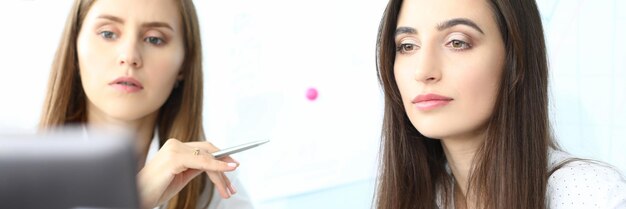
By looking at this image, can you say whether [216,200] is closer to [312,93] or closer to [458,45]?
[312,93]

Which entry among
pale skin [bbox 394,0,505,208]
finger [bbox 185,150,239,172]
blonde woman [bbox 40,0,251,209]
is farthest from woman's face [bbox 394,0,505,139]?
blonde woman [bbox 40,0,251,209]

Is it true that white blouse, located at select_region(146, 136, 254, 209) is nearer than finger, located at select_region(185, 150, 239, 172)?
No

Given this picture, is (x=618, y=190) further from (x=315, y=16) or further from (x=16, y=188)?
(x=315, y=16)

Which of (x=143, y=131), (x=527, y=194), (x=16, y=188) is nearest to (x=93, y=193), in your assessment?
(x=16, y=188)

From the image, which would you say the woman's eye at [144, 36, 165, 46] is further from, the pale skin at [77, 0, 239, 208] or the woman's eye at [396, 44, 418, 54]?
the woman's eye at [396, 44, 418, 54]

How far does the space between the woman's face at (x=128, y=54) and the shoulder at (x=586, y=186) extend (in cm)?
76

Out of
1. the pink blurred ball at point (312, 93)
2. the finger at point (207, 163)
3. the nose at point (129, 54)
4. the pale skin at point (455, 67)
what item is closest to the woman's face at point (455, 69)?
the pale skin at point (455, 67)

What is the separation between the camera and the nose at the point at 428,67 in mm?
1134

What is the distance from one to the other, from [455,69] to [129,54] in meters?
0.62

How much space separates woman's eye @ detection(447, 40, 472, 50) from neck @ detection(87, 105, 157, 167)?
2.14 ft

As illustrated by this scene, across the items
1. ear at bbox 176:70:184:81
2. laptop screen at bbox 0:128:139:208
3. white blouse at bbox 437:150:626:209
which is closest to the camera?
laptop screen at bbox 0:128:139:208

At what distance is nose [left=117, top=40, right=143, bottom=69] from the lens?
4.42 ft

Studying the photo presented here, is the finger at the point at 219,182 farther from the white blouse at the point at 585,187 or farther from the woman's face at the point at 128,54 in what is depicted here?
the white blouse at the point at 585,187

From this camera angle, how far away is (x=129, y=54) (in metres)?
1.35
